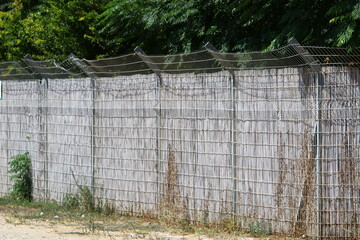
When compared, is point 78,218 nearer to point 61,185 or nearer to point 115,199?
point 115,199

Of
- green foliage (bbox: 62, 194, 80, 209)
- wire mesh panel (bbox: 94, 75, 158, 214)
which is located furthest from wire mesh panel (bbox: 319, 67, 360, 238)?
green foliage (bbox: 62, 194, 80, 209)

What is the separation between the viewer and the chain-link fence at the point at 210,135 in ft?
26.7

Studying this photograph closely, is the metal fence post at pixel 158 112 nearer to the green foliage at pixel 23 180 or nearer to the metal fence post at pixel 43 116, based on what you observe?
the metal fence post at pixel 43 116

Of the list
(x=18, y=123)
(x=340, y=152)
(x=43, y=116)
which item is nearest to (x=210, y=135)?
(x=340, y=152)

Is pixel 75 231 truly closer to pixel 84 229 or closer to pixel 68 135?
pixel 84 229

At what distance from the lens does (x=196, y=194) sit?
9492mm

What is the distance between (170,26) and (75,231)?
5.74 m

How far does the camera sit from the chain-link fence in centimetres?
814

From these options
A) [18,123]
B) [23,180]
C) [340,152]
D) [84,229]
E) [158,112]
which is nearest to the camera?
[340,152]

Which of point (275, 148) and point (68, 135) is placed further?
point (68, 135)

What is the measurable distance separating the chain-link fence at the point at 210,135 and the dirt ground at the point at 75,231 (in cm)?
59

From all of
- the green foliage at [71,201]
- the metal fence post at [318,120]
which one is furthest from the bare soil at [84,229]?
the metal fence post at [318,120]

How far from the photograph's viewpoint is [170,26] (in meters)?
13.5

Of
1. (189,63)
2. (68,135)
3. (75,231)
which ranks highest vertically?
(189,63)
